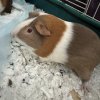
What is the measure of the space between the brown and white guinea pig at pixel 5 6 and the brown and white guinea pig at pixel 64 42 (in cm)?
28

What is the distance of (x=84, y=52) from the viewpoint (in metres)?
1.38

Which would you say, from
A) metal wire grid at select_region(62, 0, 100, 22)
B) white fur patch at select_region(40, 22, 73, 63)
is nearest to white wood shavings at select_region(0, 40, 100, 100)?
white fur patch at select_region(40, 22, 73, 63)

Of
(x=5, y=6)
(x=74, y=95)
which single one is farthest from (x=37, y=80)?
(x=5, y=6)

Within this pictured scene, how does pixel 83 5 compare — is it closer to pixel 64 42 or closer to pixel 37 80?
pixel 64 42

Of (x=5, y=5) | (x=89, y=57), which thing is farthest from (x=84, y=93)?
(x=5, y=5)

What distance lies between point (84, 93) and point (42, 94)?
247mm

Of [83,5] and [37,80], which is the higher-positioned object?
[83,5]

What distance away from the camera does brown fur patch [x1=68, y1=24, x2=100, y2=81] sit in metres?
1.38

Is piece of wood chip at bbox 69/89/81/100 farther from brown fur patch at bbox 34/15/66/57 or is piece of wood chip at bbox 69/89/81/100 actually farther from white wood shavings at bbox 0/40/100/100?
brown fur patch at bbox 34/15/66/57

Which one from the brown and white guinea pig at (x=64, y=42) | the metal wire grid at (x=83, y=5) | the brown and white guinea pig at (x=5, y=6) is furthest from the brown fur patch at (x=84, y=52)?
the brown and white guinea pig at (x=5, y=6)

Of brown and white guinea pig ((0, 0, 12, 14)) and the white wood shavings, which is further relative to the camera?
brown and white guinea pig ((0, 0, 12, 14))

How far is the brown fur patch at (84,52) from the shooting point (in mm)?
1381

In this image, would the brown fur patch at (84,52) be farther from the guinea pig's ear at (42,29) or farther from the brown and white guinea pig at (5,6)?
the brown and white guinea pig at (5,6)

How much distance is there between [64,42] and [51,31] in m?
0.10
